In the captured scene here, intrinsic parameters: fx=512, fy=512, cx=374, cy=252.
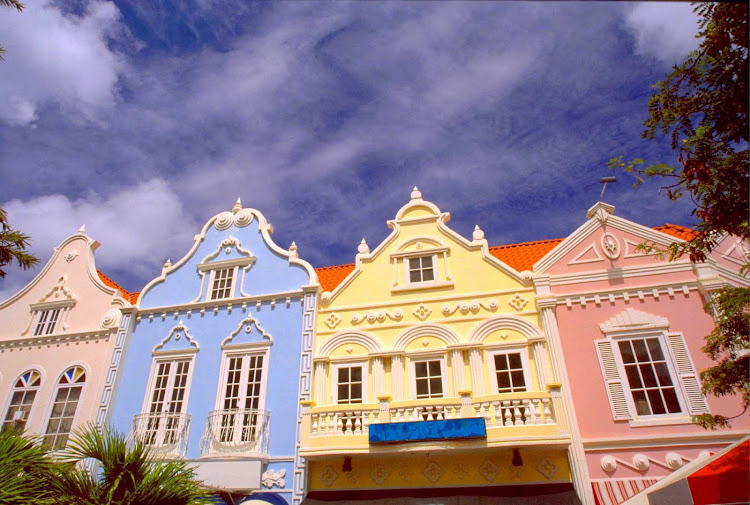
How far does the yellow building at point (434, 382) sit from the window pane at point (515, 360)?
0.03 meters

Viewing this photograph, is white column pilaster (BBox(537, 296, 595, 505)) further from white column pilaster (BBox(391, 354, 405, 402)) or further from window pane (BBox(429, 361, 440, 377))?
white column pilaster (BBox(391, 354, 405, 402))

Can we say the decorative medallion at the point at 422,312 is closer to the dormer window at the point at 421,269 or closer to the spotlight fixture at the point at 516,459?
the dormer window at the point at 421,269

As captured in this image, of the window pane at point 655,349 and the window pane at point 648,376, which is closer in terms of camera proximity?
the window pane at point 648,376

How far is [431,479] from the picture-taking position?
11.4 m

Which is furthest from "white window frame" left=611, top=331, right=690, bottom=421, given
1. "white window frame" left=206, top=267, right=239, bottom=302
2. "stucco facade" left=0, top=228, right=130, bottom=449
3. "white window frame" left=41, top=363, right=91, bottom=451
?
"white window frame" left=41, top=363, right=91, bottom=451

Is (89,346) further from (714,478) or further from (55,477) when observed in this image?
(714,478)

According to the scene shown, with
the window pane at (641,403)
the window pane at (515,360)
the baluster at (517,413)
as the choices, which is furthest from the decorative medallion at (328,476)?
the window pane at (641,403)

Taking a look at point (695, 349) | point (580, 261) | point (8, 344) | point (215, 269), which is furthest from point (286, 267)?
point (695, 349)

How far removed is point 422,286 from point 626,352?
17.0 ft

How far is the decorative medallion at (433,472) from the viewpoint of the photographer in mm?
11422

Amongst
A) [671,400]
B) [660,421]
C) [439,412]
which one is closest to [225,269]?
[439,412]

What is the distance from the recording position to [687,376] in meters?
11.1

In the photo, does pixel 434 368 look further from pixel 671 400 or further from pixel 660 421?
pixel 671 400

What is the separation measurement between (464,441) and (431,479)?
4.30 feet
